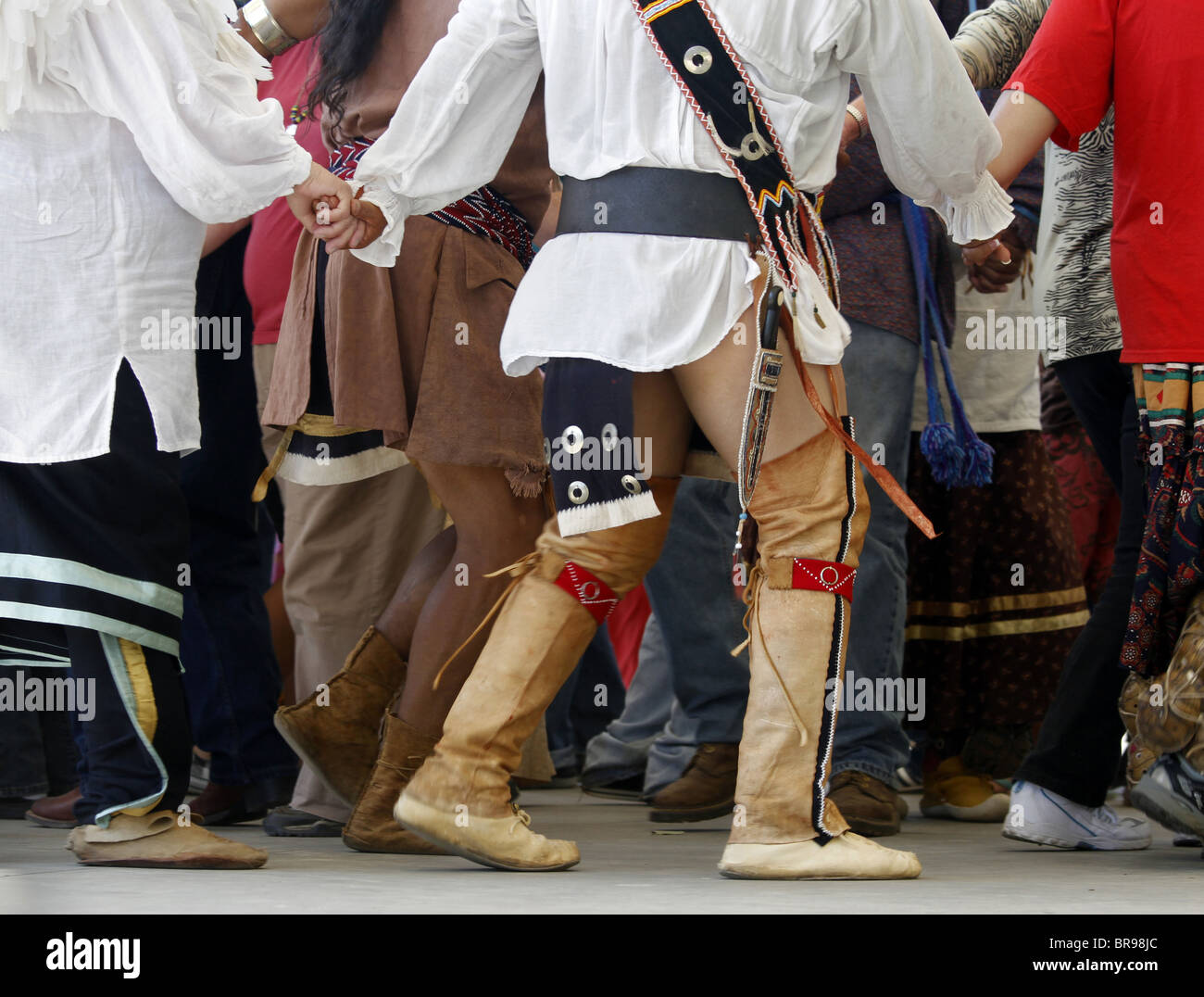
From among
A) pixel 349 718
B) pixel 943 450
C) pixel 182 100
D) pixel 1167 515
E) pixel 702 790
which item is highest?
pixel 182 100

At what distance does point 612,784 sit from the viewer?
4516 mm

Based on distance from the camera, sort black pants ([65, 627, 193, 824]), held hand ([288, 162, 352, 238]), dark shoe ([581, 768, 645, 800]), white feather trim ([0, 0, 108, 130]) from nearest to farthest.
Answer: white feather trim ([0, 0, 108, 130])
black pants ([65, 627, 193, 824])
held hand ([288, 162, 352, 238])
dark shoe ([581, 768, 645, 800])

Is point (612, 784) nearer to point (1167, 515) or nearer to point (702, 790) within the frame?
point (702, 790)

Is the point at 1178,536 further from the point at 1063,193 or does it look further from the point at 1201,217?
the point at 1063,193

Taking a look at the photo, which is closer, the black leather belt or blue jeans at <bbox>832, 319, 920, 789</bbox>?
the black leather belt

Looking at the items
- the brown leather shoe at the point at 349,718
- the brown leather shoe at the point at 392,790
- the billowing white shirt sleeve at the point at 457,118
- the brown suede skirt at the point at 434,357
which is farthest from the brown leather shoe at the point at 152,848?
the billowing white shirt sleeve at the point at 457,118

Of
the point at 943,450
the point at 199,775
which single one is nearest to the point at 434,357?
the point at 943,450

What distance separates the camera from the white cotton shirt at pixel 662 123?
8.64ft

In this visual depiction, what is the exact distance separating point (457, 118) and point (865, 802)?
1587 millimetres

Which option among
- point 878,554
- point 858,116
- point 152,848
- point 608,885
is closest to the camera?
point 608,885

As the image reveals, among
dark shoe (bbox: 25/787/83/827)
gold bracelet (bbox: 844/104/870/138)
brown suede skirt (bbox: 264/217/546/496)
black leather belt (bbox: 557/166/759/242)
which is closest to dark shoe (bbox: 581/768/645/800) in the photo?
dark shoe (bbox: 25/787/83/827)

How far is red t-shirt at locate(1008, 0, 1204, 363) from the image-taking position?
3.02 meters

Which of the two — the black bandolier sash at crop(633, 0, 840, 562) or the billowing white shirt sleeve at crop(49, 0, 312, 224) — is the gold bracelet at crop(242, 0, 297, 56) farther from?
the black bandolier sash at crop(633, 0, 840, 562)

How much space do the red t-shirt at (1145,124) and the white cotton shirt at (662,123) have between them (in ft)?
1.18
